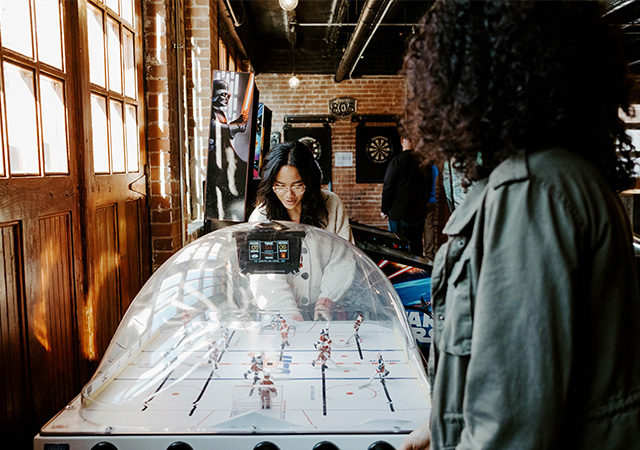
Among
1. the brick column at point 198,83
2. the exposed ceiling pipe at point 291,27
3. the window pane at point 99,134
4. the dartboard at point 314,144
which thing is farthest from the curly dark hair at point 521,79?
the dartboard at point 314,144

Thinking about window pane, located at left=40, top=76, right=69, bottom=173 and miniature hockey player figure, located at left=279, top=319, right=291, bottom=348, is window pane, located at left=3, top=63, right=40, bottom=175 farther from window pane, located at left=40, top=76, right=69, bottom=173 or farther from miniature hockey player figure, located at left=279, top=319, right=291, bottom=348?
miniature hockey player figure, located at left=279, top=319, right=291, bottom=348

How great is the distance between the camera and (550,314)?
77 cm

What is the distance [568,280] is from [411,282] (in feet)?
8.96

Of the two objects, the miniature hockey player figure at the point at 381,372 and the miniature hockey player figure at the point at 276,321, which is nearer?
the miniature hockey player figure at the point at 381,372

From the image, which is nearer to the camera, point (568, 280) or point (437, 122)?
point (568, 280)

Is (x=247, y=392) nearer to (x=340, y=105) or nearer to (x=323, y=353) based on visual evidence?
(x=323, y=353)

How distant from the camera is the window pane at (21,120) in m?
1.81

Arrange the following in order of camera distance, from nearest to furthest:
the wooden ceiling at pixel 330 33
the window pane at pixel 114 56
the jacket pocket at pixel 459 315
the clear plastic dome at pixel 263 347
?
the jacket pocket at pixel 459 315 → the clear plastic dome at pixel 263 347 → the window pane at pixel 114 56 → the wooden ceiling at pixel 330 33

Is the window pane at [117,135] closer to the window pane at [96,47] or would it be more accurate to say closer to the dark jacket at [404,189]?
the window pane at [96,47]

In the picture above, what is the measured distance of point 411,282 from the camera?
3473mm

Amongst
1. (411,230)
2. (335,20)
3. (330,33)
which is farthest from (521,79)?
(330,33)

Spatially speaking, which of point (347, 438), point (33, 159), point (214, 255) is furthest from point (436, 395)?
point (33, 159)

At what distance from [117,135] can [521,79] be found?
2.65 metres

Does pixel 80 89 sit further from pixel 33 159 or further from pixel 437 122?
pixel 437 122
